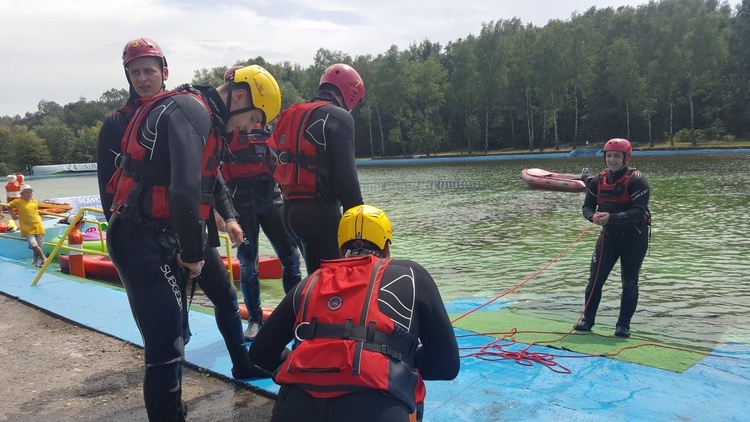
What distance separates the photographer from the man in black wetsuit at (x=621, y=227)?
5.91m

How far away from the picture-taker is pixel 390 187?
116 ft

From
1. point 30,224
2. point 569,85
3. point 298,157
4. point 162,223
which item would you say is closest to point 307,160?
point 298,157

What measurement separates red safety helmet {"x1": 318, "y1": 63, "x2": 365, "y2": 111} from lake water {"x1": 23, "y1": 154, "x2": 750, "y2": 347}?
4.48 meters

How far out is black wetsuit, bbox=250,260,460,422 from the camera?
2.11 metres

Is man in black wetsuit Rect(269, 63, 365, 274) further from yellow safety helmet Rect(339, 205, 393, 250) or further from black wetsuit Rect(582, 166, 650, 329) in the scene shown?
black wetsuit Rect(582, 166, 650, 329)

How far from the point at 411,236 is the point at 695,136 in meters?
51.4

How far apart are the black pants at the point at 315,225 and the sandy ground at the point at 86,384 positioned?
3.70 feet

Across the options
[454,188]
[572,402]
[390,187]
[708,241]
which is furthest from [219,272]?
[390,187]

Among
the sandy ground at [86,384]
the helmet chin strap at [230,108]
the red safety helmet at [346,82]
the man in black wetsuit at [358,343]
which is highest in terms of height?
the red safety helmet at [346,82]

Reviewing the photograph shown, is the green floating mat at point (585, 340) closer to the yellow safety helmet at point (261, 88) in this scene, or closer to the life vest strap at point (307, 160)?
the life vest strap at point (307, 160)

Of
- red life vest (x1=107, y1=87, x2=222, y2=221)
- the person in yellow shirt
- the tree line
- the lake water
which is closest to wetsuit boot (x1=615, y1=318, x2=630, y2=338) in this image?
the lake water

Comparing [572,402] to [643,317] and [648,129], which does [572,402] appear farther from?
[648,129]

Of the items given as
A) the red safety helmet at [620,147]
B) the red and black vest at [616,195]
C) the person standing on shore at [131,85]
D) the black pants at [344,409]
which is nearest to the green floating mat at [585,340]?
the red and black vest at [616,195]

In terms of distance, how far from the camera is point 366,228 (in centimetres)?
273
